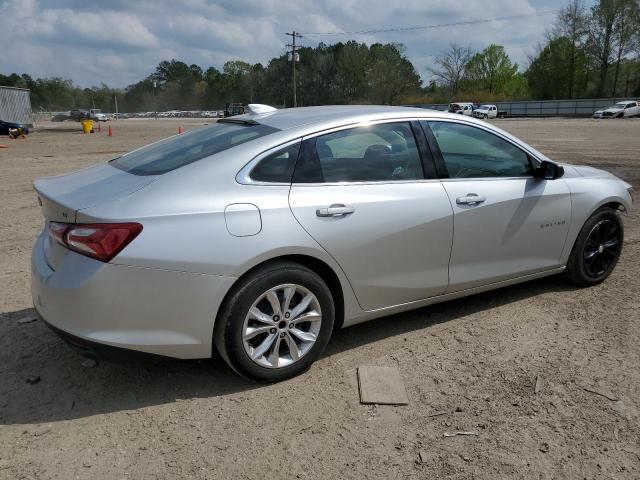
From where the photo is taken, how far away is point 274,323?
10.4 ft

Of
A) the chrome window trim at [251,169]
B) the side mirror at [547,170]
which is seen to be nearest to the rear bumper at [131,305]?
the chrome window trim at [251,169]

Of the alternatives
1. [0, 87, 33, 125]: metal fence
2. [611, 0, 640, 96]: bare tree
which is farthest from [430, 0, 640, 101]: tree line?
[0, 87, 33, 125]: metal fence

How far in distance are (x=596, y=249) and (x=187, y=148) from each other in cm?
353

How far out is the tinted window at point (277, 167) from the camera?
3195mm

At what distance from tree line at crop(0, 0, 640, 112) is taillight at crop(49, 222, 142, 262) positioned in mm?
83639

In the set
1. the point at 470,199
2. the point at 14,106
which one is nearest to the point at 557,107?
the point at 14,106

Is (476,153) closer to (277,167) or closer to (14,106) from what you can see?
(277,167)

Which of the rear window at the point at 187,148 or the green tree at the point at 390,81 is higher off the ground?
the green tree at the point at 390,81

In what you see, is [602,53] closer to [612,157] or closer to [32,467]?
[612,157]

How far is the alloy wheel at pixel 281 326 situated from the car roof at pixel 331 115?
42.5 inches

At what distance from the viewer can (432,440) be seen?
276 centimetres

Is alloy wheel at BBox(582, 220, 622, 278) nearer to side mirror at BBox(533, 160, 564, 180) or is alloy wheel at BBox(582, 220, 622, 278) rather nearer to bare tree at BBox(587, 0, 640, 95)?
side mirror at BBox(533, 160, 564, 180)

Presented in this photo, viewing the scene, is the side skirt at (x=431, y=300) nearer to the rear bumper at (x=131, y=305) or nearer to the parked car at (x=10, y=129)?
the rear bumper at (x=131, y=305)

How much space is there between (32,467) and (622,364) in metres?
3.41
